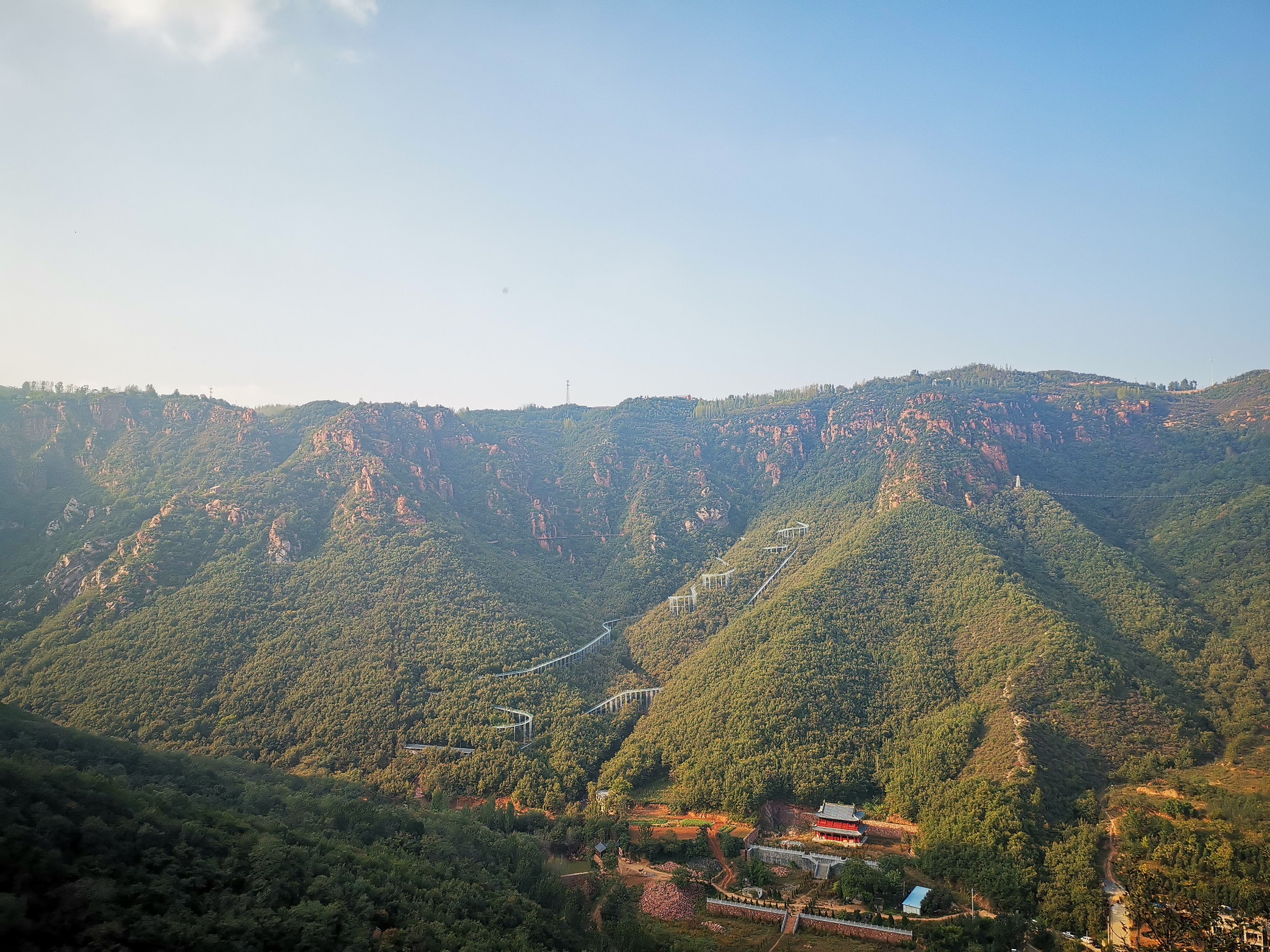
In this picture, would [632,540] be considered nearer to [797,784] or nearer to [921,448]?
[921,448]

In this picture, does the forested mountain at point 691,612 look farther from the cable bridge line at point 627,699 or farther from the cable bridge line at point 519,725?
the cable bridge line at point 627,699

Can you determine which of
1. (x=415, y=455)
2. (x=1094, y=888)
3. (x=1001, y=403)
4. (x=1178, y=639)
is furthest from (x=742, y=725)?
(x=1001, y=403)

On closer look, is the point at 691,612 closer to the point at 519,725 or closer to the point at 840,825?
the point at 519,725

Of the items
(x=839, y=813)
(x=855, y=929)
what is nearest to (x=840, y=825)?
(x=839, y=813)

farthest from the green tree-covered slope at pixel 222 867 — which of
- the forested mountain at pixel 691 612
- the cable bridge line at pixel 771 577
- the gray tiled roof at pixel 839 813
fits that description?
the cable bridge line at pixel 771 577

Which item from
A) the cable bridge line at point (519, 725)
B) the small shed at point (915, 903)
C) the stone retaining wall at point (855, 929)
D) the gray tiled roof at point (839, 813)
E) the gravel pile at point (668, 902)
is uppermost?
the cable bridge line at point (519, 725)

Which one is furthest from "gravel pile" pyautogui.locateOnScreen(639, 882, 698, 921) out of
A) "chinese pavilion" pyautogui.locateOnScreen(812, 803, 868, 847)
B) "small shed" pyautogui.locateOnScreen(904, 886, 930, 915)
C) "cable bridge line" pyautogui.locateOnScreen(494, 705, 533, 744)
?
"cable bridge line" pyautogui.locateOnScreen(494, 705, 533, 744)
